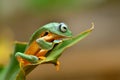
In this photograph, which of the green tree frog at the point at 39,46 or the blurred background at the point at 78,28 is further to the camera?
the blurred background at the point at 78,28

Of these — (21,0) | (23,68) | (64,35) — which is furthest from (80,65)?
(23,68)

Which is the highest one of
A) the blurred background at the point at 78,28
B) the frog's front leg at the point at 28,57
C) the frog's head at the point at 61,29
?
the frog's head at the point at 61,29

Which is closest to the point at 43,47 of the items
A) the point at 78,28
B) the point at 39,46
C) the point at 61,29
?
the point at 39,46

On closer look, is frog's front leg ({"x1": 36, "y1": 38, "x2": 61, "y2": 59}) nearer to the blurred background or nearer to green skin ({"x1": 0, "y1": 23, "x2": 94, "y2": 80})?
green skin ({"x1": 0, "y1": 23, "x2": 94, "y2": 80})

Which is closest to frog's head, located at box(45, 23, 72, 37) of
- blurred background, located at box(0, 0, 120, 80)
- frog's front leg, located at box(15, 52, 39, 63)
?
frog's front leg, located at box(15, 52, 39, 63)

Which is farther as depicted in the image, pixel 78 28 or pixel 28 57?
pixel 78 28

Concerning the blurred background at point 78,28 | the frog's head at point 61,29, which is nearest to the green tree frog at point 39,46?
the frog's head at point 61,29

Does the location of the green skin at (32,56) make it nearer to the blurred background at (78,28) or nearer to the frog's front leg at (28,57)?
the frog's front leg at (28,57)

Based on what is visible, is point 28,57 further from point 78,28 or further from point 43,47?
point 78,28
